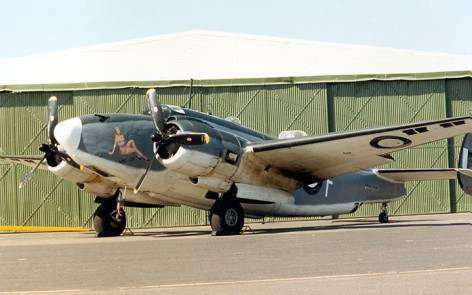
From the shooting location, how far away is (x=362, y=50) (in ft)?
113

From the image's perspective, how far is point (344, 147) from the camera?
17891 mm

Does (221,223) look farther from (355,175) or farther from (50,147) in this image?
(355,175)

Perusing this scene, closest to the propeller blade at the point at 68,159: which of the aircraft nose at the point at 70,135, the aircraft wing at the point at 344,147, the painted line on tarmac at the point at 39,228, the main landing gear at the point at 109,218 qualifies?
the aircraft nose at the point at 70,135

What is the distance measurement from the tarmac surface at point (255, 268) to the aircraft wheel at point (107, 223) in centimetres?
666

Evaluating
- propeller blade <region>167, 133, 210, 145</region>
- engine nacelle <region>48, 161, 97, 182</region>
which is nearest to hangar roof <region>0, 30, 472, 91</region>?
engine nacelle <region>48, 161, 97, 182</region>

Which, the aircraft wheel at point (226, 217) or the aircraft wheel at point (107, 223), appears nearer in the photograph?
the aircraft wheel at point (226, 217)

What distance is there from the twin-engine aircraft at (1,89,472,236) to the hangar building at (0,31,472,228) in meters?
10.9

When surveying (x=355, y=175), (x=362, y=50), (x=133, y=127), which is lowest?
(x=355, y=175)

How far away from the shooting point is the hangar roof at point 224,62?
108ft

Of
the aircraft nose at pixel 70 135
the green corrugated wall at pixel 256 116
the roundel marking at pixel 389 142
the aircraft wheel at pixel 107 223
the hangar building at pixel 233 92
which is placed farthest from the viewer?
the hangar building at pixel 233 92

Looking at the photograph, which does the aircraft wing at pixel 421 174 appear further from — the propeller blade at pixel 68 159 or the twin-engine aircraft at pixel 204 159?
the propeller blade at pixel 68 159

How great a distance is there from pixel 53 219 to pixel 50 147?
11.8 meters

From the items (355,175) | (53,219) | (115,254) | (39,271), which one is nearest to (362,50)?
A: (355,175)

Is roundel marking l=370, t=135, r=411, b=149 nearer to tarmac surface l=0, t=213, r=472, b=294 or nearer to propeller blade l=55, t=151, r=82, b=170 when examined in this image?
tarmac surface l=0, t=213, r=472, b=294
